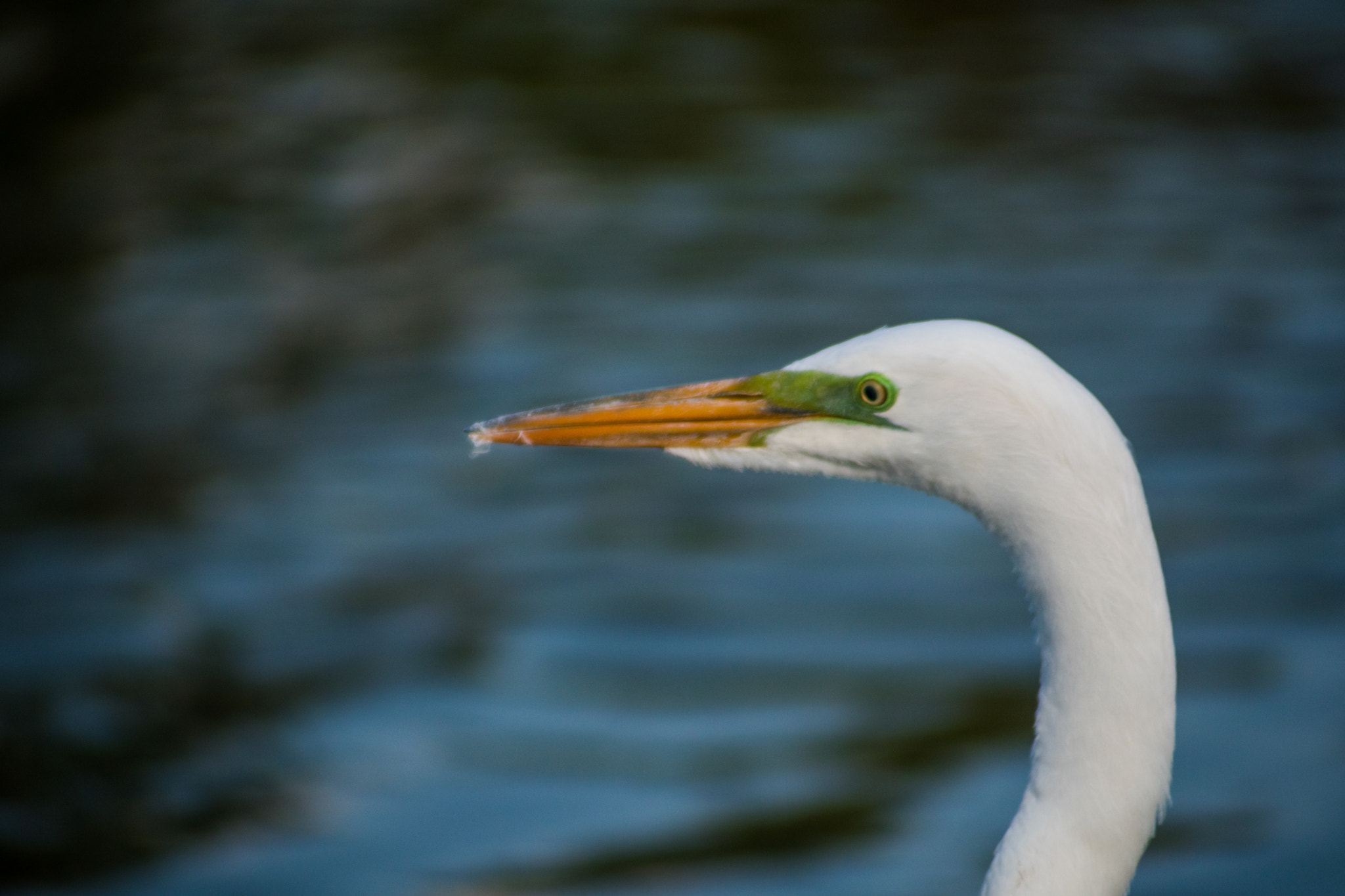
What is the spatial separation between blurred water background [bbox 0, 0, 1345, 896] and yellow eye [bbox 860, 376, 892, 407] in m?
3.92

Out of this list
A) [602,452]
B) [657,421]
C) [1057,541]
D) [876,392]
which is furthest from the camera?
[602,452]

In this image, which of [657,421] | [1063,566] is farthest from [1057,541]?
[657,421]

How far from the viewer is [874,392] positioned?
9.09 ft

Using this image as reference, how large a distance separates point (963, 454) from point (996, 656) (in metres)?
5.24

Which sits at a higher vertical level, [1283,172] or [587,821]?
[1283,172]

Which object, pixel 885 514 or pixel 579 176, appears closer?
pixel 885 514

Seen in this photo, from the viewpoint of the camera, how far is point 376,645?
801 centimetres

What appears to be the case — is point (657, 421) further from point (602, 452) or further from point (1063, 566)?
point (602, 452)

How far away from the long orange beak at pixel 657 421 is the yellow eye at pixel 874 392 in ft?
0.69

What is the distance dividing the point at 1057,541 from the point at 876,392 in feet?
1.44

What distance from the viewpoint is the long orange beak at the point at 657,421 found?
305 centimetres

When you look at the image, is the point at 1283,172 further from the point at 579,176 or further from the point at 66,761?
the point at 66,761

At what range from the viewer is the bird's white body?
8.25 feet

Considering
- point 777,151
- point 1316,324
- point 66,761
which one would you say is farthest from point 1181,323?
point 66,761
